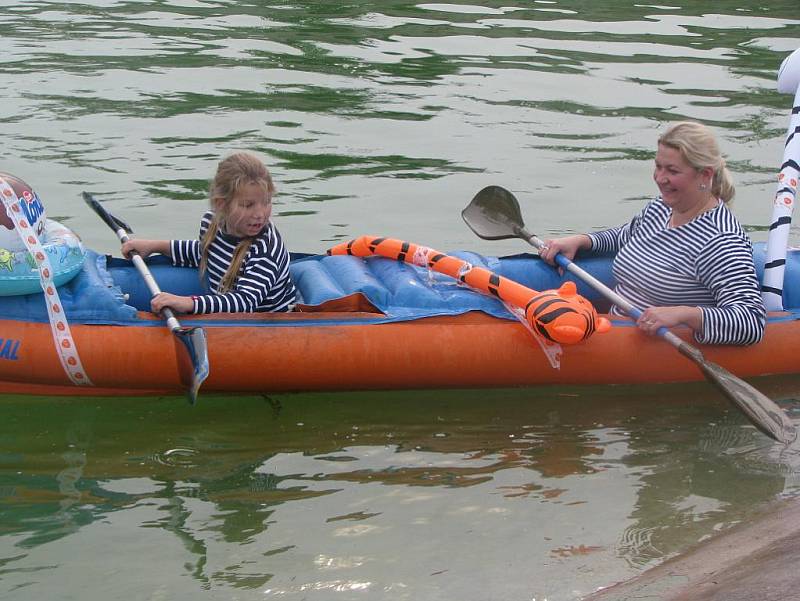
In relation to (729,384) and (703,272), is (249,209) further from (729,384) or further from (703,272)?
(729,384)

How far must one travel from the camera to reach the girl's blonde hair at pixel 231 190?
5.05m

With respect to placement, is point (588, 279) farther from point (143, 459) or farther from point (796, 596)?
point (796, 596)

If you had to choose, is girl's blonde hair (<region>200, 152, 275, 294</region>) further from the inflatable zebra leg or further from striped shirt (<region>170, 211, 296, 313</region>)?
the inflatable zebra leg

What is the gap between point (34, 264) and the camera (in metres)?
5.00

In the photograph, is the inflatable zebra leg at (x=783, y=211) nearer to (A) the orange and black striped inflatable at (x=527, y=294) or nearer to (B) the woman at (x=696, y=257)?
(B) the woman at (x=696, y=257)

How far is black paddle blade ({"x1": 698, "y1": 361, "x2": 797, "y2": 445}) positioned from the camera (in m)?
5.06

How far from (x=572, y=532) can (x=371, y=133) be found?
5716 millimetres

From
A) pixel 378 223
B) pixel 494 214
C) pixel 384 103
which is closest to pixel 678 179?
pixel 494 214

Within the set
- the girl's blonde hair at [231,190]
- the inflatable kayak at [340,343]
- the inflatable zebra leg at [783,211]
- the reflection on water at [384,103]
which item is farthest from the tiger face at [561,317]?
the reflection on water at [384,103]

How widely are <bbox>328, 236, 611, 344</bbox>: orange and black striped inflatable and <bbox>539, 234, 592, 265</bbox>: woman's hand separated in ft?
1.56

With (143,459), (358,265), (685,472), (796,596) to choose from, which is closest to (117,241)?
(358,265)

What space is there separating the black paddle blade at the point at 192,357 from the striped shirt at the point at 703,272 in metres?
1.97

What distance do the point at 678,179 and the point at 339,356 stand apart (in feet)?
5.47

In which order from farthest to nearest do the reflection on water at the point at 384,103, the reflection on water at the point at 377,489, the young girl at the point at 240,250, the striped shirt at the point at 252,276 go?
the reflection on water at the point at 384,103, the striped shirt at the point at 252,276, the young girl at the point at 240,250, the reflection on water at the point at 377,489
